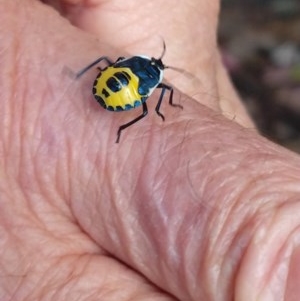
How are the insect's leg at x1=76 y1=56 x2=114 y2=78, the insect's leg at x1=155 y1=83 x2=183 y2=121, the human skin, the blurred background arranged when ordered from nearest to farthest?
the human skin, the insect's leg at x1=155 y1=83 x2=183 y2=121, the insect's leg at x1=76 y1=56 x2=114 y2=78, the blurred background

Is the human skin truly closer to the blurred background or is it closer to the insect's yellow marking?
the insect's yellow marking

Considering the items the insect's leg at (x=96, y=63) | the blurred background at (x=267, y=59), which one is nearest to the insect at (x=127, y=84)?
the insect's leg at (x=96, y=63)

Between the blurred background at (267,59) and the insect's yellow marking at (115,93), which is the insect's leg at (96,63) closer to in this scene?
the insect's yellow marking at (115,93)

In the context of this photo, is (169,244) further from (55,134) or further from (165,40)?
(165,40)

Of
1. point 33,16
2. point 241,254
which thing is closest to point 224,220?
point 241,254

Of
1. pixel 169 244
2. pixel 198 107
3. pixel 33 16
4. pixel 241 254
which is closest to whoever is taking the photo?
pixel 241 254

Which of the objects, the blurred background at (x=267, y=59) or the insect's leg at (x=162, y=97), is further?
the blurred background at (x=267, y=59)

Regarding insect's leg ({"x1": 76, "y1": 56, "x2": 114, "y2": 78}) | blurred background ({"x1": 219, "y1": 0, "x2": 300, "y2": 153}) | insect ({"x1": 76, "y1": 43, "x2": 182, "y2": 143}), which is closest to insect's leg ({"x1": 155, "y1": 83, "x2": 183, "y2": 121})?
insect ({"x1": 76, "y1": 43, "x2": 182, "y2": 143})
